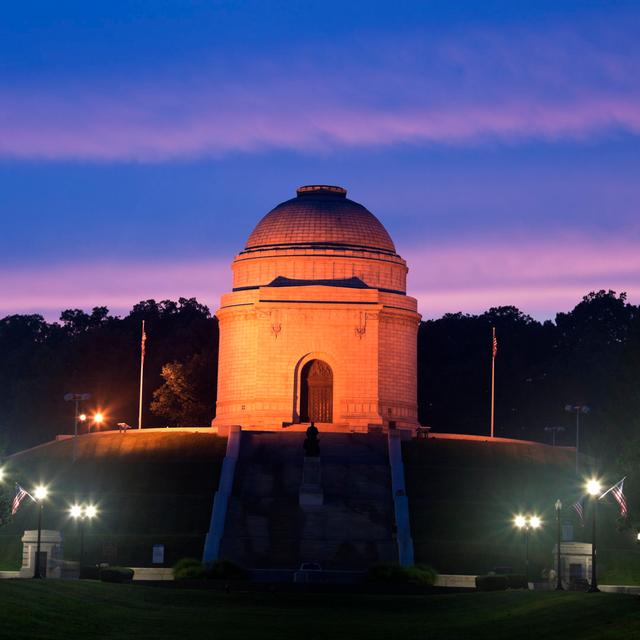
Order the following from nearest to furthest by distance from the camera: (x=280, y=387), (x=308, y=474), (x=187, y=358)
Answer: (x=308, y=474) < (x=280, y=387) < (x=187, y=358)

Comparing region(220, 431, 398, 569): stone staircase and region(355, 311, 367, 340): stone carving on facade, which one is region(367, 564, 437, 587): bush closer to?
region(220, 431, 398, 569): stone staircase

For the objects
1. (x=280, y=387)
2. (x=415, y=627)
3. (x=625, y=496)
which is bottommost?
(x=415, y=627)

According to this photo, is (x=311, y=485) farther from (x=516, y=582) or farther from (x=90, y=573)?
(x=516, y=582)

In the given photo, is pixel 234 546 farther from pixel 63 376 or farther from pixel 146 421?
pixel 63 376

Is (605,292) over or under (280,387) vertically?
over

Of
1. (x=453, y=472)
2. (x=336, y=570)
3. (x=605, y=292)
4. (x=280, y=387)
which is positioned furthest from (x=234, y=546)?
(x=605, y=292)

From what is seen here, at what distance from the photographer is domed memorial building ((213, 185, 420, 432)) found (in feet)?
308

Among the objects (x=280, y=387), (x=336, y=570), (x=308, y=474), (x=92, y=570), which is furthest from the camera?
(x=280, y=387)

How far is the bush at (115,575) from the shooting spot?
60.8 m

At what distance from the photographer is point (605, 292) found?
138250mm

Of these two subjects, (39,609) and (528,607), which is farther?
(528,607)

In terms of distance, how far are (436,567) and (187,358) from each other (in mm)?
46111

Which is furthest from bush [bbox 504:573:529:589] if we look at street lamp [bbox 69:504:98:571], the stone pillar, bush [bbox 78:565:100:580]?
the stone pillar

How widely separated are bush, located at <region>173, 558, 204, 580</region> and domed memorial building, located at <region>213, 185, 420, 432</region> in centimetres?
2570
